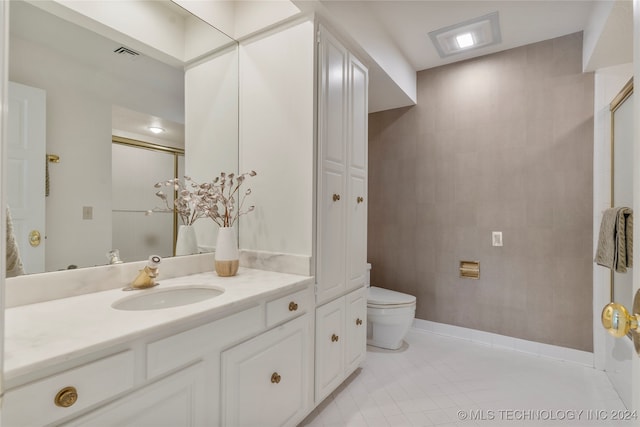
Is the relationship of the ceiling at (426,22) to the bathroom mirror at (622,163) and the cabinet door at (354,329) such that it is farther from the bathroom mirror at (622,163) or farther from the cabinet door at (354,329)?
the cabinet door at (354,329)

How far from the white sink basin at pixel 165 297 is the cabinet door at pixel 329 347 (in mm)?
587

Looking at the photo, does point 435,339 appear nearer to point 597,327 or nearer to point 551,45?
point 597,327

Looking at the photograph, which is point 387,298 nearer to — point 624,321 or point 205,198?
point 205,198

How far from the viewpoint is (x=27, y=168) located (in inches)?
44.3

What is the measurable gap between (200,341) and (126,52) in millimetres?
1353

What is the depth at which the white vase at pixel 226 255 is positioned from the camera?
1538 millimetres

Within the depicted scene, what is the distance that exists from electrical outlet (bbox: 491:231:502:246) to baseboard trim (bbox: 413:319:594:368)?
2.46ft

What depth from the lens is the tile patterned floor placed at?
5.44 feet

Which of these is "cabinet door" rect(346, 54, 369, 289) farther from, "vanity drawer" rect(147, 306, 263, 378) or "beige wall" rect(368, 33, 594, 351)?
"beige wall" rect(368, 33, 594, 351)

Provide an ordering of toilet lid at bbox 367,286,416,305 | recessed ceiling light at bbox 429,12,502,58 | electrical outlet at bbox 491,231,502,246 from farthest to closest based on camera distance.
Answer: electrical outlet at bbox 491,231,502,246, toilet lid at bbox 367,286,416,305, recessed ceiling light at bbox 429,12,502,58

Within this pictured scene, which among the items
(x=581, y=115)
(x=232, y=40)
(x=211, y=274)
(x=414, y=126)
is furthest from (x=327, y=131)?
(x=581, y=115)

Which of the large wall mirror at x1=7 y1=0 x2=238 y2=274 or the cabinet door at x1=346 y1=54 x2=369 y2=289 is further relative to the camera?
the cabinet door at x1=346 y1=54 x2=369 y2=289

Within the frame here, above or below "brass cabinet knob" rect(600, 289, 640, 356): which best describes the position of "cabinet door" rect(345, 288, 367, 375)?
below

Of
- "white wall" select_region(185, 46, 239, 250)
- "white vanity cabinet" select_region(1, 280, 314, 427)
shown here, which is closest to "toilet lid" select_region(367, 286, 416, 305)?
"white vanity cabinet" select_region(1, 280, 314, 427)
